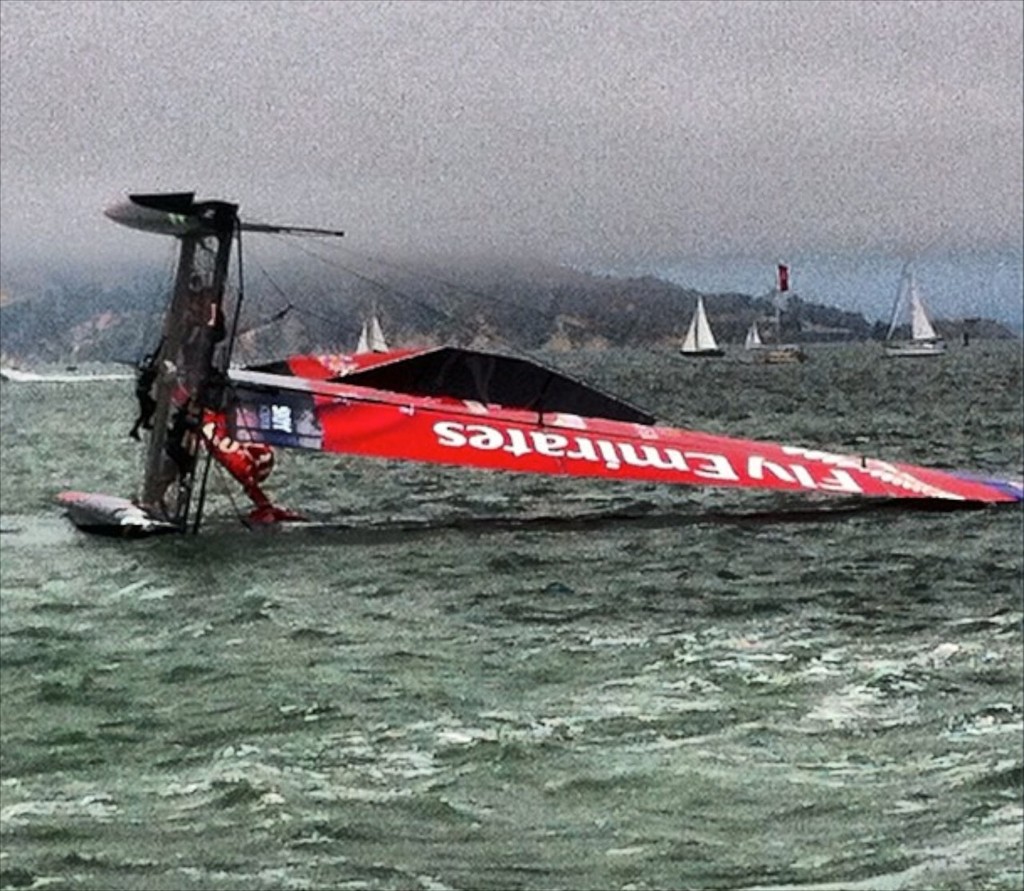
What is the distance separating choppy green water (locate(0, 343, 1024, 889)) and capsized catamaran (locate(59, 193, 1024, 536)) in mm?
820

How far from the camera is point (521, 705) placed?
11406mm

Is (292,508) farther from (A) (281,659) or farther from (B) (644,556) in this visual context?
(A) (281,659)

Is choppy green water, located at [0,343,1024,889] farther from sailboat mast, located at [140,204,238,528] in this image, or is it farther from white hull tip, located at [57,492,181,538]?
sailboat mast, located at [140,204,238,528]

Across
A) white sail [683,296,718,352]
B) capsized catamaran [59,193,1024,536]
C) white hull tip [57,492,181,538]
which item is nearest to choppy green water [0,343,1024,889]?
white hull tip [57,492,181,538]

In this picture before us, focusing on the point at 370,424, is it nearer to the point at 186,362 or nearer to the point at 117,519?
the point at 186,362

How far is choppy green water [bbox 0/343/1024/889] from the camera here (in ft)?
26.9

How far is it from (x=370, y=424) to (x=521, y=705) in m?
11.7

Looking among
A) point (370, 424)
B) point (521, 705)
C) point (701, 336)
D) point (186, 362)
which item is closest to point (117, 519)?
point (186, 362)

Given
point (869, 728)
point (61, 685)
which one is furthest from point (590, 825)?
point (61, 685)

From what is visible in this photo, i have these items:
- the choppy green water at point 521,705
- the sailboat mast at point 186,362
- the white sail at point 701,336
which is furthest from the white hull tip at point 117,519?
the white sail at point 701,336

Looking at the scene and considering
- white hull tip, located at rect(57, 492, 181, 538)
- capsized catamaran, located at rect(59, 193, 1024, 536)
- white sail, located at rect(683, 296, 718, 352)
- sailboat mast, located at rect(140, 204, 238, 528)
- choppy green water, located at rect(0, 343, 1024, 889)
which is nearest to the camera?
choppy green water, located at rect(0, 343, 1024, 889)

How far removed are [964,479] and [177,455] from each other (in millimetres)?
10611

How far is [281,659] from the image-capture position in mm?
13281

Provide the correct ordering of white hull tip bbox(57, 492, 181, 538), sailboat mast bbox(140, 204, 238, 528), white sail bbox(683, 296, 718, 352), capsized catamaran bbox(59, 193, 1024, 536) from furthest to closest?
white sail bbox(683, 296, 718, 352), sailboat mast bbox(140, 204, 238, 528), capsized catamaran bbox(59, 193, 1024, 536), white hull tip bbox(57, 492, 181, 538)
